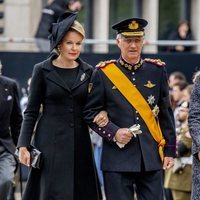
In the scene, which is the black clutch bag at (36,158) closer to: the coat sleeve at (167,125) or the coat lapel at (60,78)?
the coat lapel at (60,78)

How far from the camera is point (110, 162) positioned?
9.44 m

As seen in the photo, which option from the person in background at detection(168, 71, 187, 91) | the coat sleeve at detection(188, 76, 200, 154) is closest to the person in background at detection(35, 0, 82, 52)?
the person in background at detection(168, 71, 187, 91)

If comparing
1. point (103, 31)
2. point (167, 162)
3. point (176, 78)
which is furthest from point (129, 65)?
point (103, 31)

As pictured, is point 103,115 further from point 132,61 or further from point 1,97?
point 1,97

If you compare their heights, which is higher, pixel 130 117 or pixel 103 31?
pixel 130 117

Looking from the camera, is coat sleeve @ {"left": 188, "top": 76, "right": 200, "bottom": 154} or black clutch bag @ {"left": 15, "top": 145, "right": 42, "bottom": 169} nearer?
coat sleeve @ {"left": 188, "top": 76, "right": 200, "bottom": 154}

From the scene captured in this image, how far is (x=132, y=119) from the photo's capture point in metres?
9.45

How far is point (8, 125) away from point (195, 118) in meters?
2.48

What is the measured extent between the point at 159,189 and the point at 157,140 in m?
0.42

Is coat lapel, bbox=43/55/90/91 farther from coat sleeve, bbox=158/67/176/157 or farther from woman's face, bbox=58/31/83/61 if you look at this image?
coat sleeve, bbox=158/67/176/157

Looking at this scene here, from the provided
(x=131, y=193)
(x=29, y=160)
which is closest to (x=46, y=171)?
(x=29, y=160)

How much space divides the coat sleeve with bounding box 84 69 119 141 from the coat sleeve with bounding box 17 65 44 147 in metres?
0.44

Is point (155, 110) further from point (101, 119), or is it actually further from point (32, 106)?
point (32, 106)

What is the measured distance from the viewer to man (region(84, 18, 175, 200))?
30.8 ft
